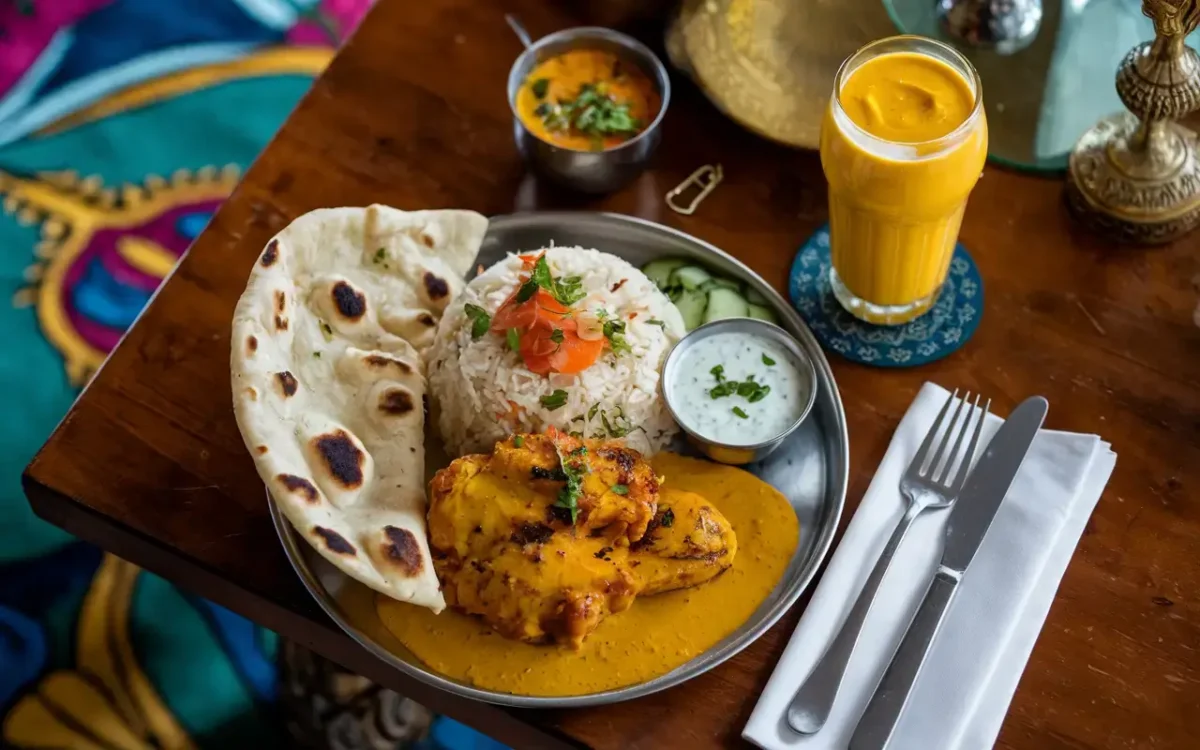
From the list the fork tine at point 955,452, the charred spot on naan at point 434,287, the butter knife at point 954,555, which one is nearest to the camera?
the butter knife at point 954,555

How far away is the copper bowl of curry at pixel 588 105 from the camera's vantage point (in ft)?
7.47

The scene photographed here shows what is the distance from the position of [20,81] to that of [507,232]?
7.65 ft

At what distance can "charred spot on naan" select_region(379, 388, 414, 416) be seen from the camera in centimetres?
195

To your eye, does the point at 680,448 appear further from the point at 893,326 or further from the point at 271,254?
the point at 271,254

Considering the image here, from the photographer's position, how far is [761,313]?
7.02 ft

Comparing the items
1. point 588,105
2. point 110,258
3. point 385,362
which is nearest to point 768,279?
point 588,105

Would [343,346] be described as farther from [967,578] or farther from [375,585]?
[967,578]

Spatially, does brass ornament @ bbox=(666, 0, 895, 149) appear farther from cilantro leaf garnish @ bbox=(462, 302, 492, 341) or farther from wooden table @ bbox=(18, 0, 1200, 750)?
cilantro leaf garnish @ bbox=(462, 302, 492, 341)

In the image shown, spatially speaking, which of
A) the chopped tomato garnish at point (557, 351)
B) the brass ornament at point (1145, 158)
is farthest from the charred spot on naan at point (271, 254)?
the brass ornament at point (1145, 158)

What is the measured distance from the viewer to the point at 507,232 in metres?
2.27

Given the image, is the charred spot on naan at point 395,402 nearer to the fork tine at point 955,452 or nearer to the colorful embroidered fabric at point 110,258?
the fork tine at point 955,452

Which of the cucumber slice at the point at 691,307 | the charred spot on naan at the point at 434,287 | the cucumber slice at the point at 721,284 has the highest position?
the charred spot on naan at the point at 434,287

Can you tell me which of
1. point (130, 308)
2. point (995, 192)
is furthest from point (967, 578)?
point (130, 308)

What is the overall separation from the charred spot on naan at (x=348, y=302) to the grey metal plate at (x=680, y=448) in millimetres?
313
